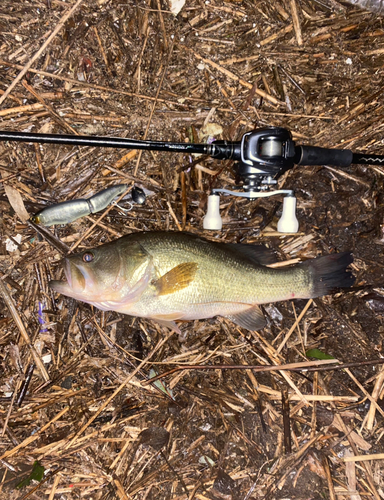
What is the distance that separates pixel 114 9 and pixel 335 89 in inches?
84.7

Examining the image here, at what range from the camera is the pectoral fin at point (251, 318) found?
3.16 metres

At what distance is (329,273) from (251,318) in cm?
81

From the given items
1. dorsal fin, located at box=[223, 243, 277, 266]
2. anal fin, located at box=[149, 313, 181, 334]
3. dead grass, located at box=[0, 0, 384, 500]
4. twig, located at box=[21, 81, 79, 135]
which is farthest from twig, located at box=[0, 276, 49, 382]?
dorsal fin, located at box=[223, 243, 277, 266]

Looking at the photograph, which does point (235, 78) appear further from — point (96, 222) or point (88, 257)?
point (88, 257)

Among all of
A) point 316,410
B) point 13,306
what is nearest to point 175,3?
point 13,306

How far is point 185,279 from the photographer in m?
2.89

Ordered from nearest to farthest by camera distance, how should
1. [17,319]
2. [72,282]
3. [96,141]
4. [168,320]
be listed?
[96,141] < [72,282] < [168,320] < [17,319]

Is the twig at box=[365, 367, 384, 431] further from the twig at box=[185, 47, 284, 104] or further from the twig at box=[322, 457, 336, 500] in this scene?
the twig at box=[185, 47, 284, 104]

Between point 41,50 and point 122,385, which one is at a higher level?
point 41,50

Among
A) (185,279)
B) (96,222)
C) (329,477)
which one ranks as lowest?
(329,477)

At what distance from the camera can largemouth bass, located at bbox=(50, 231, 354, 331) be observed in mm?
2842

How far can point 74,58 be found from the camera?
3162 millimetres

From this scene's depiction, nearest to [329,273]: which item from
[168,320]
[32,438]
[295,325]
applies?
[295,325]

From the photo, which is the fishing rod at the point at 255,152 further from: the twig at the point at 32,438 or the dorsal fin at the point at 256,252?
the twig at the point at 32,438
